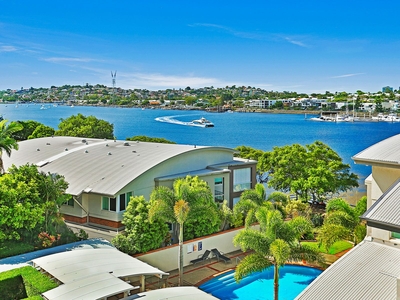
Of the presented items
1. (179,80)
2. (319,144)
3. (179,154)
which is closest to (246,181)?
(179,154)

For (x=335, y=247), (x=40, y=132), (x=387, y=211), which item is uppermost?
(x=387, y=211)

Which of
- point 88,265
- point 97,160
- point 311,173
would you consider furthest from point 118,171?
point 311,173

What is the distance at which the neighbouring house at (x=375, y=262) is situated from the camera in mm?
10711

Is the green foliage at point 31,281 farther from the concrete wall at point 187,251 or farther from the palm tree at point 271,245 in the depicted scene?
the palm tree at point 271,245

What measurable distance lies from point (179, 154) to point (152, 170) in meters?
2.76

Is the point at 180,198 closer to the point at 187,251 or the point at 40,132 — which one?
Result: the point at 187,251

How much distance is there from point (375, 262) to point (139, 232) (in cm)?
1226

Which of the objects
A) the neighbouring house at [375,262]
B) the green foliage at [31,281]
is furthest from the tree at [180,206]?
the neighbouring house at [375,262]

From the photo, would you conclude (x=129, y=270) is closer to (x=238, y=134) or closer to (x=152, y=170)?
(x=152, y=170)

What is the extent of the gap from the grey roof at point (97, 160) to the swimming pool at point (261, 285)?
780 cm

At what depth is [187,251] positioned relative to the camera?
75.1 feet

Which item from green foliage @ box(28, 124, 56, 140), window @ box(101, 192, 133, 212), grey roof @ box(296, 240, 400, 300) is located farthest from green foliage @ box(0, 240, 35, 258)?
green foliage @ box(28, 124, 56, 140)

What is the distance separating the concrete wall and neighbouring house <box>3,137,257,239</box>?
3.10 meters

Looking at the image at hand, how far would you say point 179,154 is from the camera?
2758 cm
